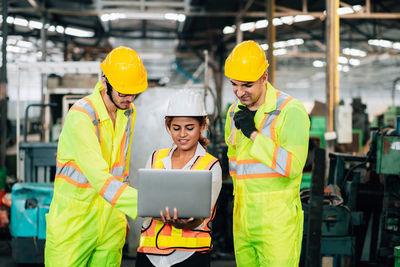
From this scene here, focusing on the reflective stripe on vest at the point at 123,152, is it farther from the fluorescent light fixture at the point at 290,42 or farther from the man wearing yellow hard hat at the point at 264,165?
the fluorescent light fixture at the point at 290,42

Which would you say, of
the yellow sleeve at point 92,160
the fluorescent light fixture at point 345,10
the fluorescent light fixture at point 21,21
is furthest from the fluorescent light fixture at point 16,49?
the yellow sleeve at point 92,160

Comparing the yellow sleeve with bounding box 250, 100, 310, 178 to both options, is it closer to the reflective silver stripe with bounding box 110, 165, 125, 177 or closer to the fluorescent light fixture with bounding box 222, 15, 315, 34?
the reflective silver stripe with bounding box 110, 165, 125, 177

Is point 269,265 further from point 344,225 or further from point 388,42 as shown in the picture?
point 388,42

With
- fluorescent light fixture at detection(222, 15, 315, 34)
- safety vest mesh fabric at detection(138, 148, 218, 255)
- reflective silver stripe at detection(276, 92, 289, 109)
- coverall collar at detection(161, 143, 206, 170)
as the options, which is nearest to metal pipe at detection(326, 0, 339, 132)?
reflective silver stripe at detection(276, 92, 289, 109)

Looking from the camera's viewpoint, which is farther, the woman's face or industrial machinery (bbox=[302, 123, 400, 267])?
industrial machinery (bbox=[302, 123, 400, 267])

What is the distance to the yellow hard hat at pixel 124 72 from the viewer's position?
7.79ft

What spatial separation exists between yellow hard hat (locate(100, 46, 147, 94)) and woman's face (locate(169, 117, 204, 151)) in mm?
307

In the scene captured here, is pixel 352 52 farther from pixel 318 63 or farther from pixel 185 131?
pixel 185 131

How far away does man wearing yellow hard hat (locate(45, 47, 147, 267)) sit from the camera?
227 centimetres

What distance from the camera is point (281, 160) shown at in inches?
91.7

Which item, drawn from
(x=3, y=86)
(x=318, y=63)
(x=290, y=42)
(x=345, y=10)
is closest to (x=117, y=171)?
(x=3, y=86)

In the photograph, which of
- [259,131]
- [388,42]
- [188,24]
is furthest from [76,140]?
[388,42]

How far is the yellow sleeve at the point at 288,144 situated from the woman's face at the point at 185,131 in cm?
33

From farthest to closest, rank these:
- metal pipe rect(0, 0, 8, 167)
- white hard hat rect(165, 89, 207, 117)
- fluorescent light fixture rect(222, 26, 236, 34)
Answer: fluorescent light fixture rect(222, 26, 236, 34)
metal pipe rect(0, 0, 8, 167)
white hard hat rect(165, 89, 207, 117)
